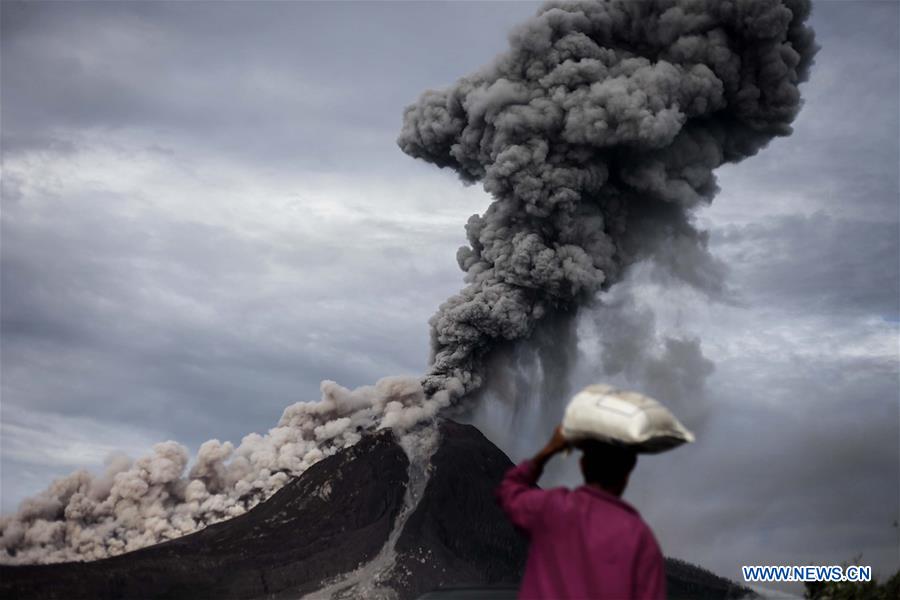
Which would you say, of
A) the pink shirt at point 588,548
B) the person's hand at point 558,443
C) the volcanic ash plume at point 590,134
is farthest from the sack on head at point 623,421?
the volcanic ash plume at point 590,134

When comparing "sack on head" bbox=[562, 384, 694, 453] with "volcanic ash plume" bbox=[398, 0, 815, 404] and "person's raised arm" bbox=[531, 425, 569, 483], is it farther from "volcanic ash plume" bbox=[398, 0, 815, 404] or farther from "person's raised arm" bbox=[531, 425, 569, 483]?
"volcanic ash plume" bbox=[398, 0, 815, 404]

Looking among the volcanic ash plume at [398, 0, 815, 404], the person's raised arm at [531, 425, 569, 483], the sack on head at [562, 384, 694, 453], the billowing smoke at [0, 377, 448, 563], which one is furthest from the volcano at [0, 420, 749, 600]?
the sack on head at [562, 384, 694, 453]

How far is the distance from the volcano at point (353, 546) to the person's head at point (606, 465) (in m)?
27.5

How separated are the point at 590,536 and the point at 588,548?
0.04 meters

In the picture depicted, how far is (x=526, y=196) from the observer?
127 feet

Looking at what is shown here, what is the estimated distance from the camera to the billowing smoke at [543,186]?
3869cm

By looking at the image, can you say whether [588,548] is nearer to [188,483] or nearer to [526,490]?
[526,490]

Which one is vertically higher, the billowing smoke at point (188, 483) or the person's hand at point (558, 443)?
the billowing smoke at point (188, 483)

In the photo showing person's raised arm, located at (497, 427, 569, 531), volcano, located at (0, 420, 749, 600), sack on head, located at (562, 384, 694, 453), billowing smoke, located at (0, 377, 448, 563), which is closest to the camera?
sack on head, located at (562, 384, 694, 453)

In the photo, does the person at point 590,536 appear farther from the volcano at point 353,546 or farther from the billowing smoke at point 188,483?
the billowing smoke at point 188,483

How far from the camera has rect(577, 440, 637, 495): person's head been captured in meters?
3.62

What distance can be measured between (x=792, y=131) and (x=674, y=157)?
505 cm

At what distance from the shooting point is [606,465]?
3.64 meters

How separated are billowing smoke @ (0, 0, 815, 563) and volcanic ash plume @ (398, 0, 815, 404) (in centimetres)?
7
